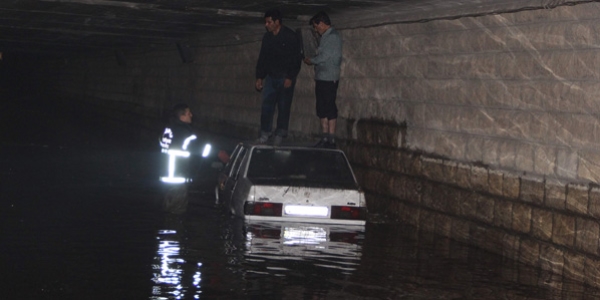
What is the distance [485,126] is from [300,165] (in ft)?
7.79

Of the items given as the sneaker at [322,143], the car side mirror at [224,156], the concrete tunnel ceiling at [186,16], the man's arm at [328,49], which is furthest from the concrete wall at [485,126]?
the car side mirror at [224,156]

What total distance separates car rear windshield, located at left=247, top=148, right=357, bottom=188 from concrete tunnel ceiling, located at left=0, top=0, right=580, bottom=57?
2484 mm

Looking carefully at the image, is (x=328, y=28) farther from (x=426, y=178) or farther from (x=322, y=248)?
(x=322, y=248)

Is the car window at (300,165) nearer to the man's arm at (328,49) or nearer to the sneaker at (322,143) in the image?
the sneaker at (322,143)

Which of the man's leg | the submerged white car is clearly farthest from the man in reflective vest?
the submerged white car

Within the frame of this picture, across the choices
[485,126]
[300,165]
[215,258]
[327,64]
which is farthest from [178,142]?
[215,258]

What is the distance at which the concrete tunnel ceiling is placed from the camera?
14734 mm

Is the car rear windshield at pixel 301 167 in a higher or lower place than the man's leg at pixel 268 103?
lower

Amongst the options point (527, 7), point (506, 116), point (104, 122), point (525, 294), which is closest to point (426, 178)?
point (506, 116)

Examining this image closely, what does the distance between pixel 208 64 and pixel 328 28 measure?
10.3 meters

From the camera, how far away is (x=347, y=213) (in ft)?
43.4

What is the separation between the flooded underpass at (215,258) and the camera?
945cm

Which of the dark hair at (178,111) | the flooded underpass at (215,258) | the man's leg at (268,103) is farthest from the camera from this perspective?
the dark hair at (178,111)

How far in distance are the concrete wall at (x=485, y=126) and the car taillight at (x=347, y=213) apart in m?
1.46
